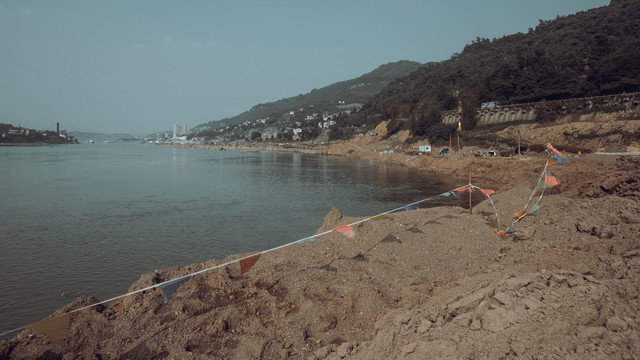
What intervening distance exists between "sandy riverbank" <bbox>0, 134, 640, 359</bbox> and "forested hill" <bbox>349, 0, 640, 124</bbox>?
49062mm

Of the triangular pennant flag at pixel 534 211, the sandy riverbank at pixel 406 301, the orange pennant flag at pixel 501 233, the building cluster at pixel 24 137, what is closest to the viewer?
the sandy riverbank at pixel 406 301

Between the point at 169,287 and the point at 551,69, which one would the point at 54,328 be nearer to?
the point at 169,287

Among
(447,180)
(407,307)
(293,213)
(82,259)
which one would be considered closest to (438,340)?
(407,307)

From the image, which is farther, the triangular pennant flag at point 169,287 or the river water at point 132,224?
the river water at point 132,224

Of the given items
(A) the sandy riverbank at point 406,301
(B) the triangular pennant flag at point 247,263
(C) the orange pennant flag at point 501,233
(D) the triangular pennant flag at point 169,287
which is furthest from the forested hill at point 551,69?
(D) the triangular pennant flag at point 169,287

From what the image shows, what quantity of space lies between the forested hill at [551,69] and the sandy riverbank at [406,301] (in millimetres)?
49062

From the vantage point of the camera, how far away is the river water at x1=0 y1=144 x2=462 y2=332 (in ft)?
32.7

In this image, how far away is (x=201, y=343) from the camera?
5.87 m

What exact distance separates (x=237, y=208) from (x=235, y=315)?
48.1 feet

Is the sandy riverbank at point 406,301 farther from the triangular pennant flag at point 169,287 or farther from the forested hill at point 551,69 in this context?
the forested hill at point 551,69

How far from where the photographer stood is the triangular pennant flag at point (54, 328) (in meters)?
5.80

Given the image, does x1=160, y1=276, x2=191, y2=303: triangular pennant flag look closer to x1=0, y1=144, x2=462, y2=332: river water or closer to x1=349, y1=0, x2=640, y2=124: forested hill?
x1=0, y1=144, x2=462, y2=332: river water

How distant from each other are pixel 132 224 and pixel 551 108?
52.9 meters

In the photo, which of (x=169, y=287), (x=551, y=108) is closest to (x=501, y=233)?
(x=169, y=287)
